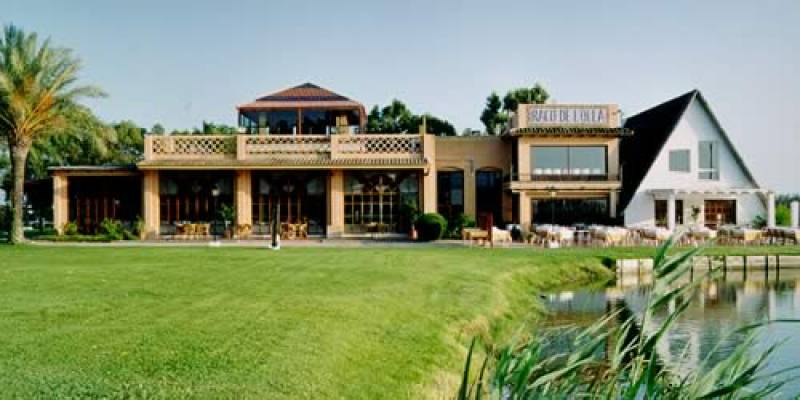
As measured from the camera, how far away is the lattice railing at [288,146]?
34625 millimetres

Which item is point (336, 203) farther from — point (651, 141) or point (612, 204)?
point (651, 141)

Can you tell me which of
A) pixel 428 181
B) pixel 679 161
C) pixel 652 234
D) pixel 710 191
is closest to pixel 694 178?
pixel 710 191

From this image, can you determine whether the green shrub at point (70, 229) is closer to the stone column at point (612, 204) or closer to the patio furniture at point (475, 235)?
the patio furniture at point (475, 235)

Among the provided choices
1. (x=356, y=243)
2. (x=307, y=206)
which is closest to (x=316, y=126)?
(x=307, y=206)

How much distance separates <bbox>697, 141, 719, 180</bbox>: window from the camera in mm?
37469

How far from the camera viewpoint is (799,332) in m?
14.7

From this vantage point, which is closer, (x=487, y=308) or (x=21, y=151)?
(x=487, y=308)

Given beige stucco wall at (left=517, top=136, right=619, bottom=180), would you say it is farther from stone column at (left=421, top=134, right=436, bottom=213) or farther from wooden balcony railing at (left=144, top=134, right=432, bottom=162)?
wooden balcony railing at (left=144, top=134, right=432, bottom=162)

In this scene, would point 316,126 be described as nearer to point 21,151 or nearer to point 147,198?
point 147,198

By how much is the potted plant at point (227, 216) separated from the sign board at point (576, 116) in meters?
14.8

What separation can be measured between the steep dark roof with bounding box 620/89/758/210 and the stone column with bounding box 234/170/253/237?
59.4ft

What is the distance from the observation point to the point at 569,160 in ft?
120

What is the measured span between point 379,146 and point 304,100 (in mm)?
5261

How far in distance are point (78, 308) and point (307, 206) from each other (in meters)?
24.6
